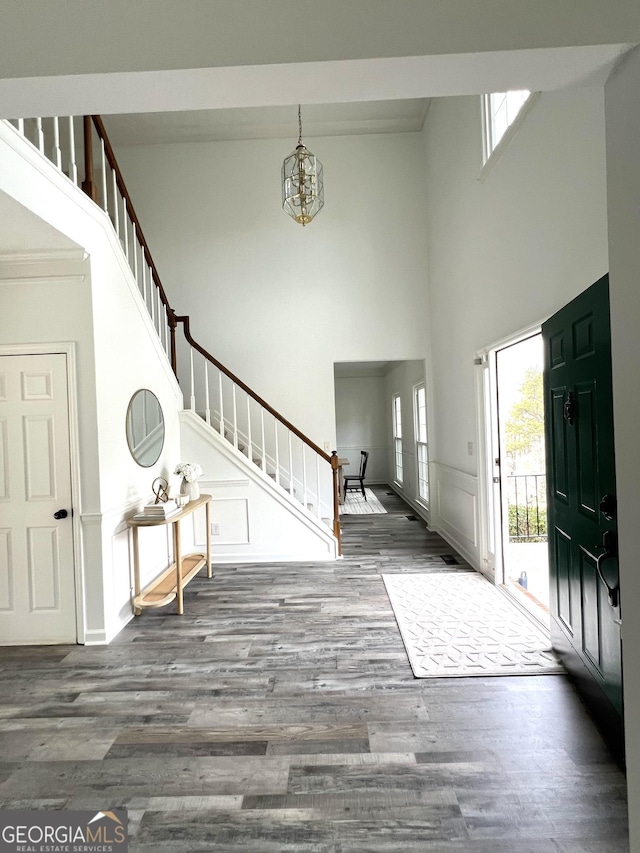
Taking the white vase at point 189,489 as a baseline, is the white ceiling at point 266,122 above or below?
above

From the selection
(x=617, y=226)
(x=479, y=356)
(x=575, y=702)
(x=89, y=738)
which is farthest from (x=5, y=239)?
(x=575, y=702)

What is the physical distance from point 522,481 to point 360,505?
10.8ft

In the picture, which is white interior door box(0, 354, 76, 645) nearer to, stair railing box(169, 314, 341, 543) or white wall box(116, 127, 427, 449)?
stair railing box(169, 314, 341, 543)

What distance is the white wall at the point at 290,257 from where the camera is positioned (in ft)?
21.8

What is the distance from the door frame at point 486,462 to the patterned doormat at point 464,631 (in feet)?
0.72

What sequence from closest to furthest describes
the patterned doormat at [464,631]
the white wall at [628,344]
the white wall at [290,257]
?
the white wall at [628,344]
the patterned doormat at [464,631]
the white wall at [290,257]

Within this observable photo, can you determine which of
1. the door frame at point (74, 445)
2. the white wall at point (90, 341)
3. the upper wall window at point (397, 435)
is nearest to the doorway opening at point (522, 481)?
the upper wall window at point (397, 435)

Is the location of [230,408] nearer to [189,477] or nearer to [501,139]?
[189,477]

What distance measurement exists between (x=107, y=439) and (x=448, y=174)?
4.71 metres

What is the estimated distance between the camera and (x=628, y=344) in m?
1.28

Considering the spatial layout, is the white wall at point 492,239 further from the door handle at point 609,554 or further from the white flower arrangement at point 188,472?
the white flower arrangement at point 188,472

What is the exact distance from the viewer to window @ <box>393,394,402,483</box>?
34.7ft

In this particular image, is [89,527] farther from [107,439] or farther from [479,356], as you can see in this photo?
[479,356]

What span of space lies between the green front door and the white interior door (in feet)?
10.9
